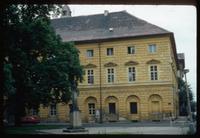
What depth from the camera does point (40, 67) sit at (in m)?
22.5

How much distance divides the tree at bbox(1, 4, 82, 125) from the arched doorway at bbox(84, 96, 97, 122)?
984 centimetres

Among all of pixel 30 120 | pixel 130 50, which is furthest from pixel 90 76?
pixel 30 120

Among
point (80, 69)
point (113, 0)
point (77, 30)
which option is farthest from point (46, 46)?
point (77, 30)

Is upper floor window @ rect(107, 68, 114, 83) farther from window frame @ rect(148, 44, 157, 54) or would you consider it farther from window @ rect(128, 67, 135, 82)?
window frame @ rect(148, 44, 157, 54)

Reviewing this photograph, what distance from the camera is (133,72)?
118 feet

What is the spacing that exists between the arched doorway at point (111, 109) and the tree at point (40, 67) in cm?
917

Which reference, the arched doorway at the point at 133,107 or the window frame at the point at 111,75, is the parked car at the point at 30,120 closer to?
the window frame at the point at 111,75

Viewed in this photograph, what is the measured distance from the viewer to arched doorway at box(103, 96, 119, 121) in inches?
1371

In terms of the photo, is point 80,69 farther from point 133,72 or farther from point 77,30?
point 77,30

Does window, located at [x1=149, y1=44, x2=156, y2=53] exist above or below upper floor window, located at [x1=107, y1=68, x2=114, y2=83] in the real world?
above

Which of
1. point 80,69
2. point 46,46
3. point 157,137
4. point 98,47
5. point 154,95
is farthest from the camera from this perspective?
point 98,47

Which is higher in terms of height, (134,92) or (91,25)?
(91,25)

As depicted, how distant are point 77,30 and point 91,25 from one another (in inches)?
62.9

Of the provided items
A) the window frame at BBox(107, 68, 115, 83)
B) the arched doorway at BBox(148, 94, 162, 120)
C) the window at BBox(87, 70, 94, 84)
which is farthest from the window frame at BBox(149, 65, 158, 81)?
the window at BBox(87, 70, 94, 84)
